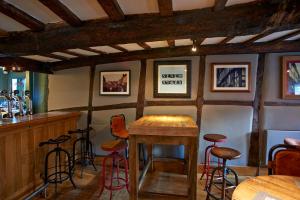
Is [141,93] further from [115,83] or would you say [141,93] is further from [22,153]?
[22,153]

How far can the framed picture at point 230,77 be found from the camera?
374cm

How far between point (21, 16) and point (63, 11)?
0.45 meters

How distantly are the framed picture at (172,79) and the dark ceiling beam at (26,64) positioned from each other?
7.58 feet

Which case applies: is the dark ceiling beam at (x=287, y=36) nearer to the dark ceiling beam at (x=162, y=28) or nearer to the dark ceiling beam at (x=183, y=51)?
the dark ceiling beam at (x=183, y=51)

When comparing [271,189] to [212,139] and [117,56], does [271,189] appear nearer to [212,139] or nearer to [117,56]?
[212,139]

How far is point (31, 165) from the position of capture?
300 cm

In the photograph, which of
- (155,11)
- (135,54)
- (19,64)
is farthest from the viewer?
(135,54)

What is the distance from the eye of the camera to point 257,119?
12.3ft

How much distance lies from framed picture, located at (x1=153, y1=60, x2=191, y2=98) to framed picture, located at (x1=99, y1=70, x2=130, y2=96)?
564 mm

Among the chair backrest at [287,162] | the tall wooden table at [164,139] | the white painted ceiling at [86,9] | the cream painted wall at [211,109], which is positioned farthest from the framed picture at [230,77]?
the white painted ceiling at [86,9]

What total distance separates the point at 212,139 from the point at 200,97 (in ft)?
3.03

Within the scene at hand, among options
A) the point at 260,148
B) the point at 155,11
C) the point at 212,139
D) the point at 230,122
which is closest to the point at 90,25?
the point at 155,11

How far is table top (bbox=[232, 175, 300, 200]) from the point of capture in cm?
134

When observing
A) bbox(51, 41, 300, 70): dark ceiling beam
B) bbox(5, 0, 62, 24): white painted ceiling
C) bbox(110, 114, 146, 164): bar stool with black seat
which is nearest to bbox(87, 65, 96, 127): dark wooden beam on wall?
bbox(51, 41, 300, 70): dark ceiling beam
